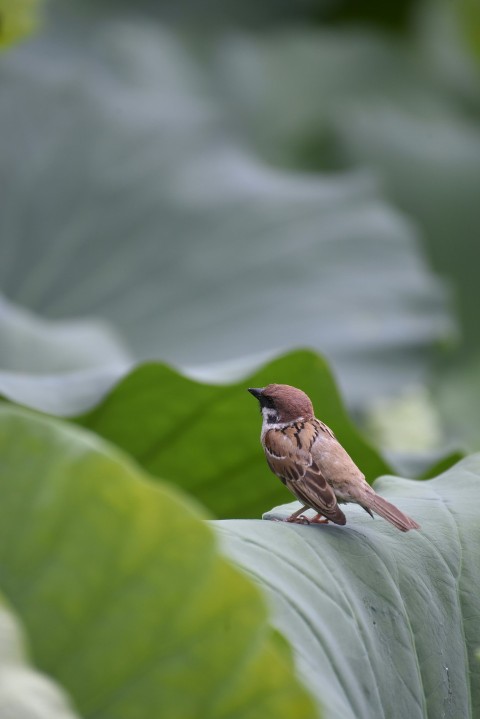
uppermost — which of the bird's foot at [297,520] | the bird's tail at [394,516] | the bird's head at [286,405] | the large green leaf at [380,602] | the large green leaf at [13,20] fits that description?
the large green leaf at [13,20]

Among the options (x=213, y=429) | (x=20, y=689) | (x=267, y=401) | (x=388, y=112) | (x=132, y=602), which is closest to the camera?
(x=20, y=689)

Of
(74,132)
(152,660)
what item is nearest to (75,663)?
(152,660)

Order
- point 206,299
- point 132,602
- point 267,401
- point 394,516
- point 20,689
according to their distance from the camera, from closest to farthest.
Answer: point 20,689, point 132,602, point 394,516, point 267,401, point 206,299

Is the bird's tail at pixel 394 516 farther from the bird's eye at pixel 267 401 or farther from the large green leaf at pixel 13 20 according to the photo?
the large green leaf at pixel 13 20

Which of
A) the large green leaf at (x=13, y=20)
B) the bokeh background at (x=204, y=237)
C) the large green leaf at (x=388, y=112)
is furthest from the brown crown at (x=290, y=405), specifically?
the large green leaf at (x=388, y=112)

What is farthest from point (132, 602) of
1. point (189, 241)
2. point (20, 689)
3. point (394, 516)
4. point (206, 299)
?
point (189, 241)

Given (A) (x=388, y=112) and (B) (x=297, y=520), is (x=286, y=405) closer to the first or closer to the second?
(B) (x=297, y=520)

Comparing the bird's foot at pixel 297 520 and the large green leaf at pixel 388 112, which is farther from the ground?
the large green leaf at pixel 388 112
